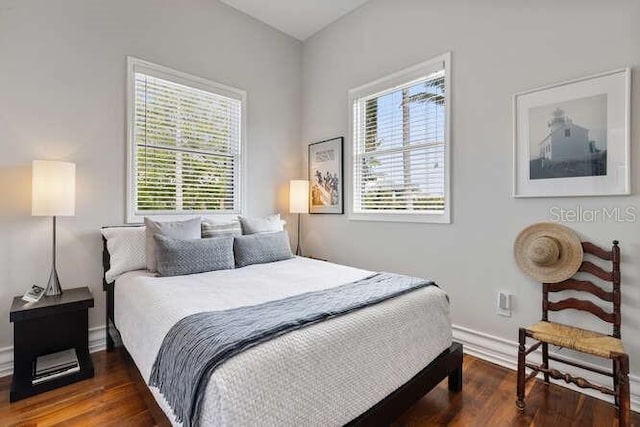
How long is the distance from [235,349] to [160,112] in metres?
2.53

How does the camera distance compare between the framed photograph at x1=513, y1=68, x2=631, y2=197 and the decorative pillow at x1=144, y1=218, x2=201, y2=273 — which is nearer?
the framed photograph at x1=513, y1=68, x2=631, y2=197

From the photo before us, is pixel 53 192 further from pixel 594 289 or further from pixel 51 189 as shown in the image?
pixel 594 289

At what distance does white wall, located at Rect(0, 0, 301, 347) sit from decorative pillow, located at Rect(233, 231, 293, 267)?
3.36ft

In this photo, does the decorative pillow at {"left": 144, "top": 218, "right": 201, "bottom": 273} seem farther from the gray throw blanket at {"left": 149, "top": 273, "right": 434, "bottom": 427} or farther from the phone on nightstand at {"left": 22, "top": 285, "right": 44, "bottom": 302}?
the gray throw blanket at {"left": 149, "top": 273, "right": 434, "bottom": 427}

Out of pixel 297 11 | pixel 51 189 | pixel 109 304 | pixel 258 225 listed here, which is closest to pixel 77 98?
pixel 51 189

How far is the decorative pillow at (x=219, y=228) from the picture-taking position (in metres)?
2.72

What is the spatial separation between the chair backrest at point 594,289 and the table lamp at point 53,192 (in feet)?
10.6

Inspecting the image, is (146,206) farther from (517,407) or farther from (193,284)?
(517,407)

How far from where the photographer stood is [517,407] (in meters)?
1.81

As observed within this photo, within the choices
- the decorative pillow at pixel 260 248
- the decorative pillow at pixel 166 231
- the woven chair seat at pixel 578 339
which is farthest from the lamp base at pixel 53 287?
the woven chair seat at pixel 578 339

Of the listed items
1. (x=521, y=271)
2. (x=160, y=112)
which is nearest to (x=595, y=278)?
(x=521, y=271)

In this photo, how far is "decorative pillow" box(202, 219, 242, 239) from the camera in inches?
107

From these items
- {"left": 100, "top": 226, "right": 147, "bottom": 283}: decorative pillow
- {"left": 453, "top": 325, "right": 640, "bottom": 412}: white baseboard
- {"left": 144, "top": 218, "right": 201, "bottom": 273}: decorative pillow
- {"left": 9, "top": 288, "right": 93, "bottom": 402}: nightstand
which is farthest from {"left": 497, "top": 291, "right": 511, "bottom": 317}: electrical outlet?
{"left": 9, "top": 288, "right": 93, "bottom": 402}: nightstand

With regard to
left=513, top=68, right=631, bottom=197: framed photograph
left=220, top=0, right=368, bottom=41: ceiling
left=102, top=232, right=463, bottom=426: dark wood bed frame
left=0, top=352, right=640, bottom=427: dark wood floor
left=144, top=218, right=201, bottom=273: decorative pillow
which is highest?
left=220, top=0, right=368, bottom=41: ceiling
